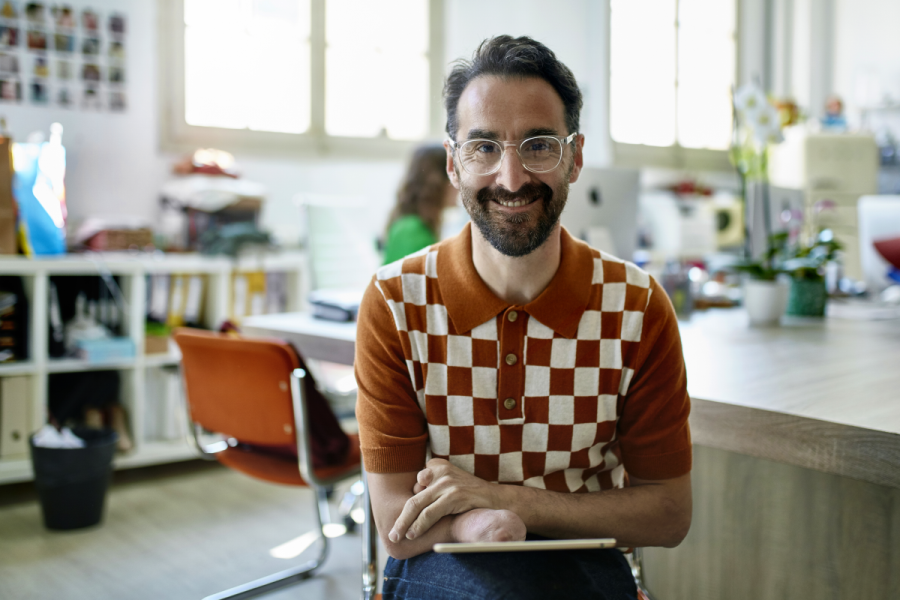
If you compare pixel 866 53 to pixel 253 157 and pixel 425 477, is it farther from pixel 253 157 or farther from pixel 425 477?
pixel 425 477

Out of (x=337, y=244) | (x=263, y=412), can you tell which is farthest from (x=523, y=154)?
(x=337, y=244)

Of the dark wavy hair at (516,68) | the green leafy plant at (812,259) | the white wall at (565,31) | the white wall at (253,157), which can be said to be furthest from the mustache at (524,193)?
the white wall at (565,31)

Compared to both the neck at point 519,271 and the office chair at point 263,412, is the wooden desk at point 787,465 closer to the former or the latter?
the office chair at point 263,412

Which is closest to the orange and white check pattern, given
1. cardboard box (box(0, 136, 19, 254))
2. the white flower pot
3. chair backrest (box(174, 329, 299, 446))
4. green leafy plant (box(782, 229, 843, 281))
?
chair backrest (box(174, 329, 299, 446))

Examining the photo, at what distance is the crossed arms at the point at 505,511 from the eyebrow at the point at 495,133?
0.47 meters

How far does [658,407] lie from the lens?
1.12m

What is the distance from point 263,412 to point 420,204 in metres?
1.29

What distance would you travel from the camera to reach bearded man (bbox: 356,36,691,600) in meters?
1.12

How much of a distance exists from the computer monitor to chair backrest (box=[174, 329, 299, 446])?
99cm

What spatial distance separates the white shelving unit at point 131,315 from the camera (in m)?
2.79

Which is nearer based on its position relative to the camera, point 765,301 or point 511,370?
point 511,370

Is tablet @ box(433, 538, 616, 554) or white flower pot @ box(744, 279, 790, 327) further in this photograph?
white flower pot @ box(744, 279, 790, 327)

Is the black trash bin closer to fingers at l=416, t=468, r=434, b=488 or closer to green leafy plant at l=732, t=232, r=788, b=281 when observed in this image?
fingers at l=416, t=468, r=434, b=488

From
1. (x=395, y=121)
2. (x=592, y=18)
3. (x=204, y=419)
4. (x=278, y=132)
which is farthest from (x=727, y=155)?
(x=204, y=419)
